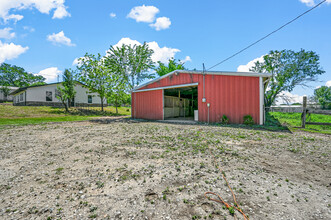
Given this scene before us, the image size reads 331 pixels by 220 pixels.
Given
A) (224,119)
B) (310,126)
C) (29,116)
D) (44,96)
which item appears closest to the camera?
(310,126)

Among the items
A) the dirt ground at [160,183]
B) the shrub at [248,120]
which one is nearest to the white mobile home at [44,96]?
the shrub at [248,120]

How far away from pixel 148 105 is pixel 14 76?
180ft

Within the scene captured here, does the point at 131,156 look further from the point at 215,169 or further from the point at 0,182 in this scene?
the point at 0,182

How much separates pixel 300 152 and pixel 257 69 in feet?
92.8

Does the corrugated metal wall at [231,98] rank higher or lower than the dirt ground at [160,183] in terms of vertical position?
higher

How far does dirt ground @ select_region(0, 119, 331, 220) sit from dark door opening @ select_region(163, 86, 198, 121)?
35.0 ft

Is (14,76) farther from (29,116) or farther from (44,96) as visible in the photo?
(29,116)

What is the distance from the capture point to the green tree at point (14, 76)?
144 feet

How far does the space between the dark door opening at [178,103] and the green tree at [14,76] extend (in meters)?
47.1

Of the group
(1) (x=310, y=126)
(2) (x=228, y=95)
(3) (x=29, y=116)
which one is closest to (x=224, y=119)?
(2) (x=228, y=95)

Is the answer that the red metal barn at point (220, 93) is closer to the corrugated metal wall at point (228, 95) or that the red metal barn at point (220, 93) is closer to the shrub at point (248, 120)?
the corrugated metal wall at point (228, 95)

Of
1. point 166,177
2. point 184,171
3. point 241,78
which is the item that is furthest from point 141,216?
point 241,78

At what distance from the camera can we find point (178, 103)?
17438 mm

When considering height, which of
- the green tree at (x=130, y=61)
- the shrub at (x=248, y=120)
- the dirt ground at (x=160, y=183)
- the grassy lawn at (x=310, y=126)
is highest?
the green tree at (x=130, y=61)
